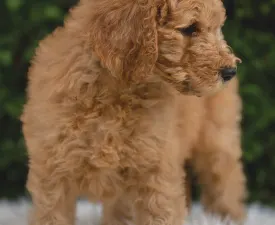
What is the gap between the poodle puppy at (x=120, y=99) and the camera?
2.85 meters

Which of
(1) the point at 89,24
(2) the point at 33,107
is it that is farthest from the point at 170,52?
(2) the point at 33,107

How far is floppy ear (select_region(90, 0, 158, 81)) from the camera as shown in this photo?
2.82 meters

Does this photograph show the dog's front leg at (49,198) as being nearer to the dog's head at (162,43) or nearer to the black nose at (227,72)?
the dog's head at (162,43)

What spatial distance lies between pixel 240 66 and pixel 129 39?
2117 mm

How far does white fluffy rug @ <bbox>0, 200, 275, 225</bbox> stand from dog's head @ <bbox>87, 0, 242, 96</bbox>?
128 cm

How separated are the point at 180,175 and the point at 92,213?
1119mm

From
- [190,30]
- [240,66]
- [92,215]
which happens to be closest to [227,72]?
[190,30]

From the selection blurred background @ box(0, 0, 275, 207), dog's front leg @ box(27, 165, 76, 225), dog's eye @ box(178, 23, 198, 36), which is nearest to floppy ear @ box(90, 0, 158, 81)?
dog's eye @ box(178, 23, 198, 36)

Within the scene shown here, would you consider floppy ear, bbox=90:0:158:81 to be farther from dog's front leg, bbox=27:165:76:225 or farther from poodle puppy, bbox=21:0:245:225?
dog's front leg, bbox=27:165:76:225

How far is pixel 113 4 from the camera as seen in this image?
289cm

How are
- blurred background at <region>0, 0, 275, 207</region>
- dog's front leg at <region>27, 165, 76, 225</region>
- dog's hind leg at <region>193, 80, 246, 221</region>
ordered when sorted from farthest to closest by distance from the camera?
blurred background at <region>0, 0, 275, 207</region> < dog's hind leg at <region>193, 80, 246, 221</region> < dog's front leg at <region>27, 165, 76, 225</region>

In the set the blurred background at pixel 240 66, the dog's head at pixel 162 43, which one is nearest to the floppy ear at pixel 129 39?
the dog's head at pixel 162 43

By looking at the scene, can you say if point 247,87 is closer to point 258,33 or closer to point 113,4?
point 258,33

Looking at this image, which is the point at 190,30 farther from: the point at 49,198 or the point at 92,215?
the point at 92,215
